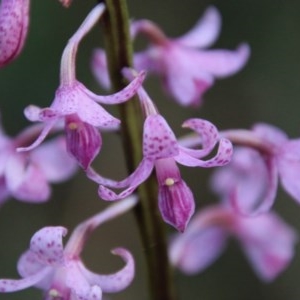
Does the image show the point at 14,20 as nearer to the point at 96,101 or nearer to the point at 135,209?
the point at 96,101

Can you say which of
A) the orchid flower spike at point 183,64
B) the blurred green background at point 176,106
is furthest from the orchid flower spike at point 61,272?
the blurred green background at point 176,106

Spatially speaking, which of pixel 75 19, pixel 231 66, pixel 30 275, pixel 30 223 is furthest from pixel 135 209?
pixel 75 19

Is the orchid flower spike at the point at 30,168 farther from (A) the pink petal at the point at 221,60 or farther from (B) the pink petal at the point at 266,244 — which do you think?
(B) the pink petal at the point at 266,244

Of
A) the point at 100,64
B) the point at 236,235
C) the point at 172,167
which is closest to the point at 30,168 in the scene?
the point at 100,64

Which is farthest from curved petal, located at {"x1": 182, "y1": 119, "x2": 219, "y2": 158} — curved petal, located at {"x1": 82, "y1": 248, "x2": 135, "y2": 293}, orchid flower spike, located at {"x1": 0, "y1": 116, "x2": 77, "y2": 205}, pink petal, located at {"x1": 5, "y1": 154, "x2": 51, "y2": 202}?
pink petal, located at {"x1": 5, "y1": 154, "x2": 51, "y2": 202}

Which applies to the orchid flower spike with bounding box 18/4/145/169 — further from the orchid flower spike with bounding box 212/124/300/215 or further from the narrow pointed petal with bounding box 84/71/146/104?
the orchid flower spike with bounding box 212/124/300/215

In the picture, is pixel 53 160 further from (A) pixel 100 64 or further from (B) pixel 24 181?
(A) pixel 100 64
